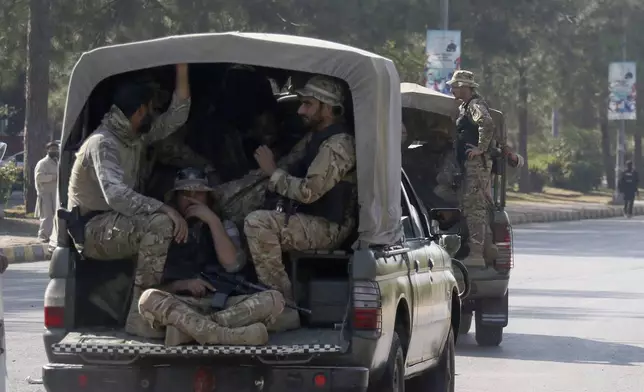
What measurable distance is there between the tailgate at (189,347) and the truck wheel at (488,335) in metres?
6.08

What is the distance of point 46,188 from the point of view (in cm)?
2597

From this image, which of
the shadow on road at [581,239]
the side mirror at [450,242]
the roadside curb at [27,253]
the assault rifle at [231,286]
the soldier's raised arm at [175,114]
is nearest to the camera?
the assault rifle at [231,286]

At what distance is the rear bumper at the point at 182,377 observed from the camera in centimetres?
718

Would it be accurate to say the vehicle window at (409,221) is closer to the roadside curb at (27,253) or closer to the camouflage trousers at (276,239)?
the camouflage trousers at (276,239)

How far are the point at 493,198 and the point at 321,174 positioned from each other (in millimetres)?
6259

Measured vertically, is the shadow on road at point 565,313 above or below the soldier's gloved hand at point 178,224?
below

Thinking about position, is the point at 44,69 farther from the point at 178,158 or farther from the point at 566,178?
the point at 566,178

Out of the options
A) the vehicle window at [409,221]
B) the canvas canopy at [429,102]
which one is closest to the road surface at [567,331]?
the vehicle window at [409,221]

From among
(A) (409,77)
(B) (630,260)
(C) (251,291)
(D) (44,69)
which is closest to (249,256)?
(C) (251,291)

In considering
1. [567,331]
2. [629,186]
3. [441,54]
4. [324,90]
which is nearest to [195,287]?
[324,90]

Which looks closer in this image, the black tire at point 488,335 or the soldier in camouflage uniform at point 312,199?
the soldier in camouflage uniform at point 312,199

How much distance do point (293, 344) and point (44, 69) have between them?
996 inches

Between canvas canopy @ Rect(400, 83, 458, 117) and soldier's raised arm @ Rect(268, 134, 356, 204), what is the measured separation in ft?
20.4

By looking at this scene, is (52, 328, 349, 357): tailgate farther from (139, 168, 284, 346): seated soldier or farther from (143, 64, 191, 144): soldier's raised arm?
(143, 64, 191, 144): soldier's raised arm
